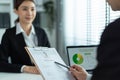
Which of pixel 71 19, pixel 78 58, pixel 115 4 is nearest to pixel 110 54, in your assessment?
pixel 115 4

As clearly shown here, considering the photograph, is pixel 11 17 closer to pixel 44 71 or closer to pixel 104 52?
pixel 44 71

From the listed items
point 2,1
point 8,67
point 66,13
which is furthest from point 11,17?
point 8,67

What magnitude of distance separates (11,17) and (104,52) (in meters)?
3.65

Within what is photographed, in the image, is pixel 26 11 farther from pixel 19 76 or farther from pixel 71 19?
pixel 71 19

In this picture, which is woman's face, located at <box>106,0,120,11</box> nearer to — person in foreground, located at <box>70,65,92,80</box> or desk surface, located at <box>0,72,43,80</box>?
person in foreground, located at <box>70,65,92,80</box>

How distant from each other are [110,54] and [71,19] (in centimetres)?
282

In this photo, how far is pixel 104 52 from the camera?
0.73 meters

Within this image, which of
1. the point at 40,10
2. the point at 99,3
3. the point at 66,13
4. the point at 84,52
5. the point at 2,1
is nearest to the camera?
the point at 84,52

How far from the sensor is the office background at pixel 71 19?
2648 millimetres

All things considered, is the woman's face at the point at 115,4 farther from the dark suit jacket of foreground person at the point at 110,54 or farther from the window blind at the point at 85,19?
the window blind at the point at 85,19

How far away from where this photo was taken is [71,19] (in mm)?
3523

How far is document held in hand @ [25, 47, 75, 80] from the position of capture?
1.35 m

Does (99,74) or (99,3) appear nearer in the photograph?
(99,74)

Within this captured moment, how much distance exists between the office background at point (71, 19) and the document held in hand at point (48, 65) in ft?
1.89
